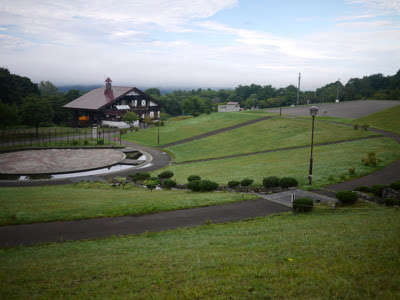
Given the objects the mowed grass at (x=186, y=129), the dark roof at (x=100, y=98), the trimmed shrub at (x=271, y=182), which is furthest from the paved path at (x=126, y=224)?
the dark roof at (x=100, y=98)

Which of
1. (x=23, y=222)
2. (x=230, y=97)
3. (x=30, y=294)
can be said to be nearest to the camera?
(x=30, y=294)

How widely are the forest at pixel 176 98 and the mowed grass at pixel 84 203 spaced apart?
35.2m

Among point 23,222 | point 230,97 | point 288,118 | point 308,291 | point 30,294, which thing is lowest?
point 23,222

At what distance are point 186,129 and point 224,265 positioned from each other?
2024 inches

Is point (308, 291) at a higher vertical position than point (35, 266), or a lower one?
higher

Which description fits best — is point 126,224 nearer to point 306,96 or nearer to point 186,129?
point 186,129

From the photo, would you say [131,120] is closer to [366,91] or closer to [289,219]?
[289,219]

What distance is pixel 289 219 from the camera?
47.0 feet

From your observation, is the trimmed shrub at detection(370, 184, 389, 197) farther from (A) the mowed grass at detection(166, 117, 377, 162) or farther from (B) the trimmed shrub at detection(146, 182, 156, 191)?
(A) the mowed grass at detection(166, 117, 377, 162)

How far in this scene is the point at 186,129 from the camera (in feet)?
194

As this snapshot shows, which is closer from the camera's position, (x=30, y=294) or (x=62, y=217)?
(x=30, y=294)

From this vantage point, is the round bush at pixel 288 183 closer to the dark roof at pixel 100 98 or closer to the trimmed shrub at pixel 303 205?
the trimmed shrub at pixel 303 205

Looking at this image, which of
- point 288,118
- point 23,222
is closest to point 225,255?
point 23,222

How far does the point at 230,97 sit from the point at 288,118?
8245 cm
